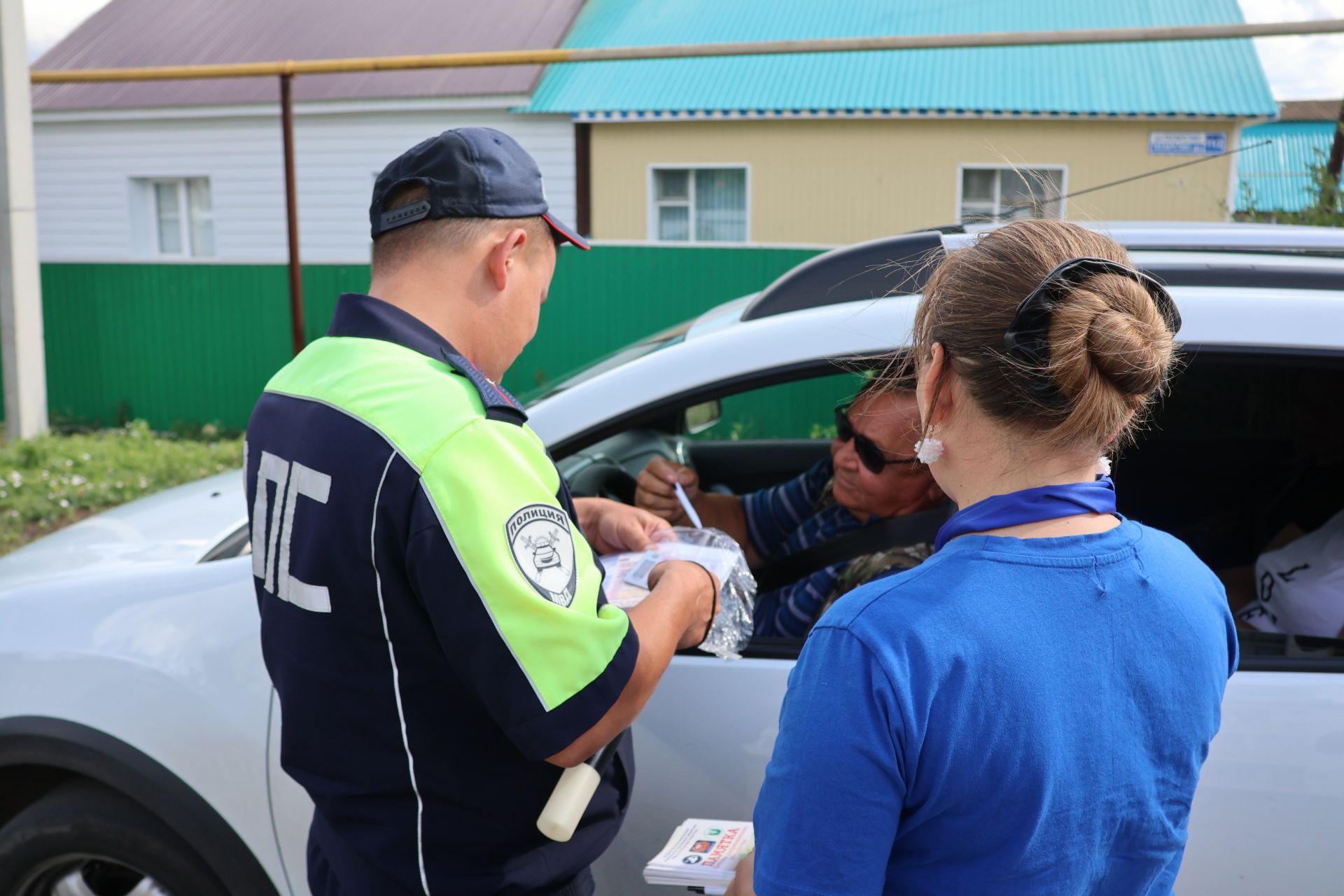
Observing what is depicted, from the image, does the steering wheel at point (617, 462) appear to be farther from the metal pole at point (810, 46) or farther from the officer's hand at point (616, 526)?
the metal pole at point (810, 46)

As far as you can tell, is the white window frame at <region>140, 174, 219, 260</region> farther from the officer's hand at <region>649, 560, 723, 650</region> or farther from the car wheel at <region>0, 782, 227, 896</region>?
the officer's hand at <region>649, 560, 723, 650</region>

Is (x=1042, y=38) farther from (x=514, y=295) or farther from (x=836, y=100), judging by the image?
(x=836, y=100)

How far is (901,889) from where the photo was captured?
3.33ft

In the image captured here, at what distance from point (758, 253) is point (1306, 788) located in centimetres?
881

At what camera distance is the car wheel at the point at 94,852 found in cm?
205

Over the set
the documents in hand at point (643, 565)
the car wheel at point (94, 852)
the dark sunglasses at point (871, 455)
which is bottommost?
the car wheel at point (94, 852)

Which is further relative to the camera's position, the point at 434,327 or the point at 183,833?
the point at 183,833

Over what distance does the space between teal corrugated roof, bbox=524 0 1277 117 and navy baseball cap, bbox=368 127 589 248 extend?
37.6 ft

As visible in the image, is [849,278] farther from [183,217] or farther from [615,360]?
[183,217]

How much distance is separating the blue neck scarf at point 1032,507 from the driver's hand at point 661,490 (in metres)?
1.68

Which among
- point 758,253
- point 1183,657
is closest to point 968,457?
point 1183,657

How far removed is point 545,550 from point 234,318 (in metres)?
11.3

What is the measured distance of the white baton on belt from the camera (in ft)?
4.66

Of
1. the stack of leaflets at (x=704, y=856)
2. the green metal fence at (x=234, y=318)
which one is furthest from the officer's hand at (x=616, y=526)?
the green metal fence at (x=234, y=318)
